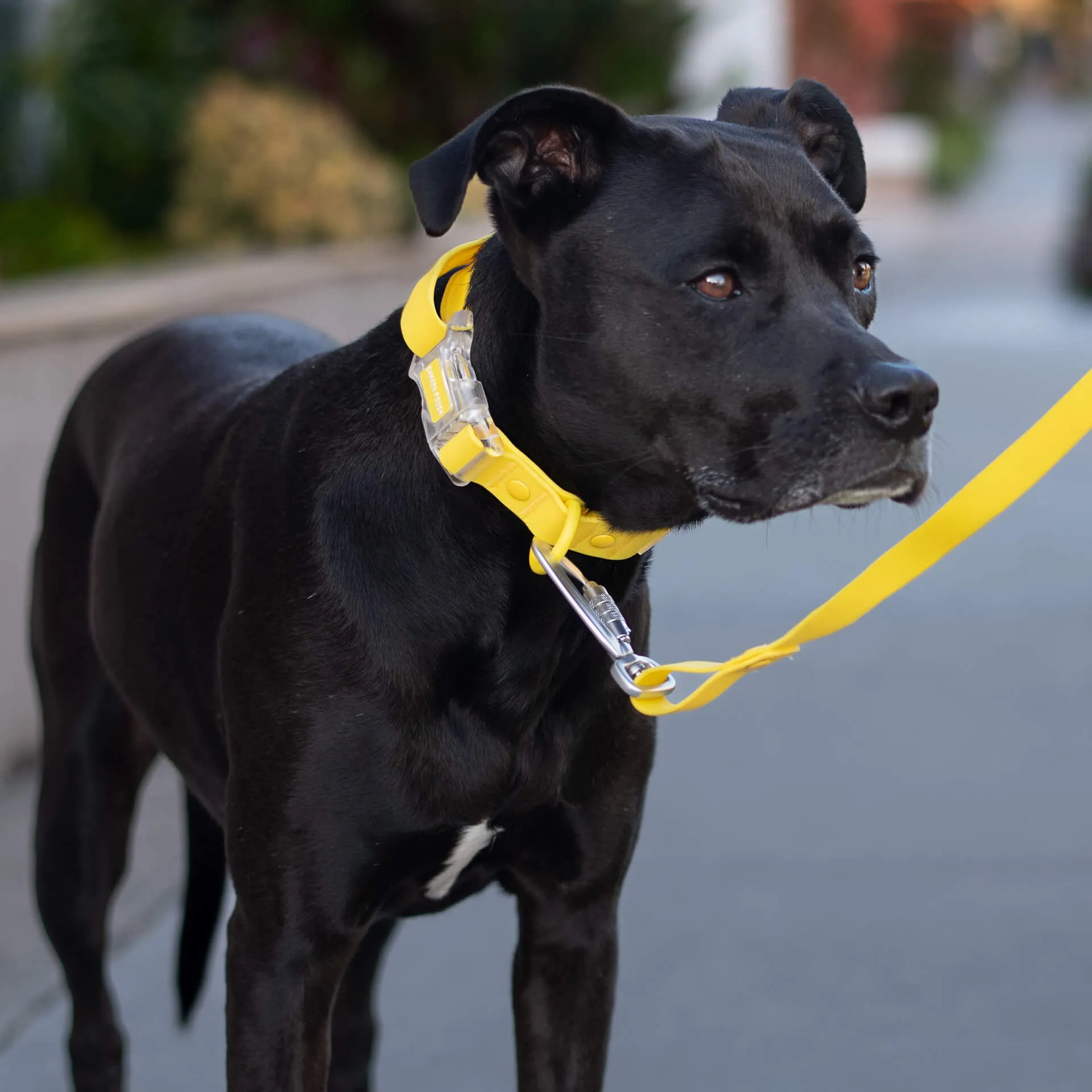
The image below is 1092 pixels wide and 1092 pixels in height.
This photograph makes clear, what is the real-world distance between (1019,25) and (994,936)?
85043 mm

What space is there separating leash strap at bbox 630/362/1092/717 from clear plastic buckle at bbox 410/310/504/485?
392mm

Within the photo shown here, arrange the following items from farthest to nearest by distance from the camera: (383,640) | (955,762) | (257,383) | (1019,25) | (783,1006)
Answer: (1019,25) < (955,762) < (783,1006) < (257,383) < (383,640)

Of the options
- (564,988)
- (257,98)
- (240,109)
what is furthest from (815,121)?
(257,98)

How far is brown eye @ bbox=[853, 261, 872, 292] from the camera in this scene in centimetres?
243

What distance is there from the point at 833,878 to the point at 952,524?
232 cm

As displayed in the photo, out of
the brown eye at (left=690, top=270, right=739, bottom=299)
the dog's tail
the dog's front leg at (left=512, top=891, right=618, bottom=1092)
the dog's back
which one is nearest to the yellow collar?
the brown eye at (left=690, top=270, right=739, bottom=299)

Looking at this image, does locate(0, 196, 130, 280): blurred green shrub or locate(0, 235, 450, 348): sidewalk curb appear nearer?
locate(0, 235, 450, 348): sidewalk curb

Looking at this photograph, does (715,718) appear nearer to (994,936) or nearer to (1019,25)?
(994,936)

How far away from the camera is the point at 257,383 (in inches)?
120

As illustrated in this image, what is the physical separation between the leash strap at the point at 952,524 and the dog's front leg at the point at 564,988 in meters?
0.51

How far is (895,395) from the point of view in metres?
2.11

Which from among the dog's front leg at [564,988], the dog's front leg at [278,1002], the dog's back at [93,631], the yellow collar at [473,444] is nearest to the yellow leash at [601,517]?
the yellow collar at [473,444]

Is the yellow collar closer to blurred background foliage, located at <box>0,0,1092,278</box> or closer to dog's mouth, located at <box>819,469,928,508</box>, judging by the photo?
dog's mouth, located at <box>819,469,928,508</box>

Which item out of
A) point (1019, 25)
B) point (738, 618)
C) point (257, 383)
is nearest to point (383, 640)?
point (257, 383)
